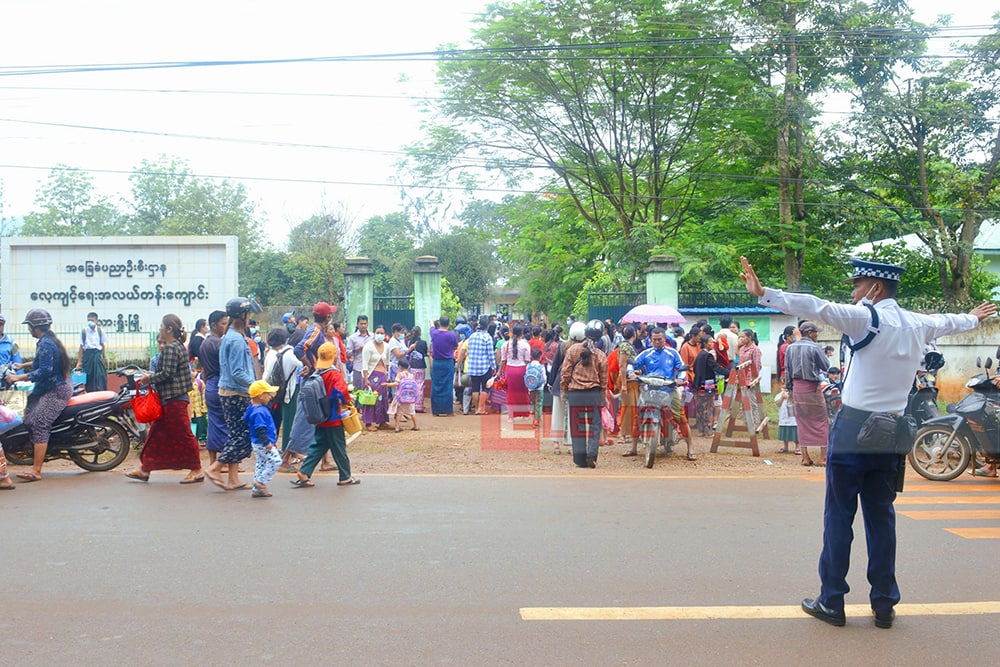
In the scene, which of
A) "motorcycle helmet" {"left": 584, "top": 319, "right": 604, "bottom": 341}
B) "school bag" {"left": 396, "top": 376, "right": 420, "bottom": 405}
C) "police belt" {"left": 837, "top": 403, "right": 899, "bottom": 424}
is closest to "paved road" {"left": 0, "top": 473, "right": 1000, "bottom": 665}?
"police belt" {"left": 837, "top": 403, "right": 899, "bottom": 424}

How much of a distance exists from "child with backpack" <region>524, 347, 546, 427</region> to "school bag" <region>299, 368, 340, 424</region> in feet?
15.8

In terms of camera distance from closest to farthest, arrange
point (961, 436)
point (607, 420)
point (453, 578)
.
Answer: point (453, 578) < point (961, 436) < point (607, 420)

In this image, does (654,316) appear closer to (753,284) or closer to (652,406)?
(652,406)

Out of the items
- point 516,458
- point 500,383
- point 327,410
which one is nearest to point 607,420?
point 516,458

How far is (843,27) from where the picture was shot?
20.7 meters

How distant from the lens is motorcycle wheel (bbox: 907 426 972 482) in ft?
30.9

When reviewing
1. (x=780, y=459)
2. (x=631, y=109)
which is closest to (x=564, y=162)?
(x=631, y=109)

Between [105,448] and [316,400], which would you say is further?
[105,448]

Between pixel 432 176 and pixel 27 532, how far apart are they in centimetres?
1800

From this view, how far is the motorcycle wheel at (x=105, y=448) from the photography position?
362 inches

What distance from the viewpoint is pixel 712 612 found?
4895 millimetres

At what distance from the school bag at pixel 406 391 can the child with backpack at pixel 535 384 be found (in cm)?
185

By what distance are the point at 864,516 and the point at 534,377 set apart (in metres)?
8.13

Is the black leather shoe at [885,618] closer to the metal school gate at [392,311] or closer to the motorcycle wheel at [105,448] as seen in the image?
the motorcycle wheel at [105,448]
